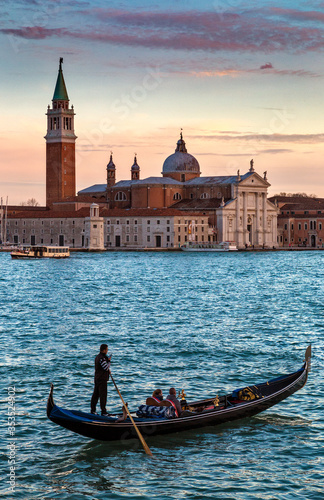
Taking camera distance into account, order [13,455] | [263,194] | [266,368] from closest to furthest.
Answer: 1. [13,455]
2. [266,368]
3. [263,194]

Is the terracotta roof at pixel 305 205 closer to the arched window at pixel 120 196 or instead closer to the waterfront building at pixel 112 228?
the waterfront building at pixel 112 228

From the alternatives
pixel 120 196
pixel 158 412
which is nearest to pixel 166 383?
pixel 158 412

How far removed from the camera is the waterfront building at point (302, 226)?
11250cm

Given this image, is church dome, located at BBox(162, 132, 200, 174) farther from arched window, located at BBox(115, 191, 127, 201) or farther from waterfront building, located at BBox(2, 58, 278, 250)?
arched window, located at BBox(115, 191, 127, 201)

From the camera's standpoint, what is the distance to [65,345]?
19609 mm

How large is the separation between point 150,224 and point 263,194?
723 inches

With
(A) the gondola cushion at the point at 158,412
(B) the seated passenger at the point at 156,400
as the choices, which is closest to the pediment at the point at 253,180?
(B) the seated passenger at the point at 156,400

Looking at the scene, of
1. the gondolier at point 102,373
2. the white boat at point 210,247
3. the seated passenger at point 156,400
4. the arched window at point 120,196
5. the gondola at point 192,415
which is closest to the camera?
the gondola at point 192,415

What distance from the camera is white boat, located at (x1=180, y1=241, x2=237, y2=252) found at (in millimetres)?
99562

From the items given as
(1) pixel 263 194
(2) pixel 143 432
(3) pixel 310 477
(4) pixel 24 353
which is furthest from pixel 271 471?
(1) pixel 263 194

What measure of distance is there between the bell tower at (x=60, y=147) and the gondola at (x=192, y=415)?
312 ft

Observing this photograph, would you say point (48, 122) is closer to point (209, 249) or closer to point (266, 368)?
point (209, 249)

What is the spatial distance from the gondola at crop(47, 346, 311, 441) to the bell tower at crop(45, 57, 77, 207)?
3738 inches

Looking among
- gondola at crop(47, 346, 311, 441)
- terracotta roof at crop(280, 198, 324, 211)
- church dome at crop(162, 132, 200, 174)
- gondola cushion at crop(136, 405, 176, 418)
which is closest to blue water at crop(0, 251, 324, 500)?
gondola at crop(47, 346, 311, 441)
